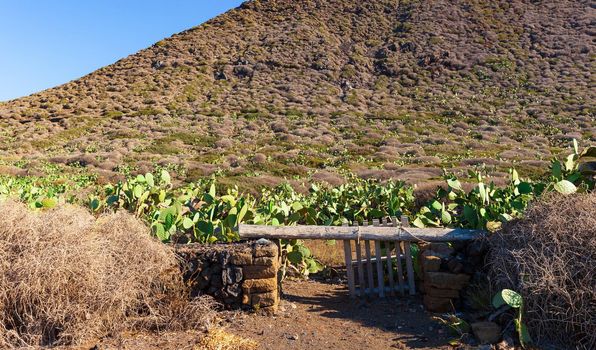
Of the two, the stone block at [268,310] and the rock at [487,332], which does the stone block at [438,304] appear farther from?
the stone block at [268,310]

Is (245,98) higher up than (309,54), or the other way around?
(309,54)

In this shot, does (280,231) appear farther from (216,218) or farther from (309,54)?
(309,54)

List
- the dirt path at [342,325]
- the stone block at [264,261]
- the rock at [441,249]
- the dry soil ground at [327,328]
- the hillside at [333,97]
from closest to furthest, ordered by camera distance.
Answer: the dry soil ground at [327,328] → the dirt path at [342,325] → the stone block at [264,261] → the rock at [441,249] → the hillside at [333,97]

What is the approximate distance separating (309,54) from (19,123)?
25.9m

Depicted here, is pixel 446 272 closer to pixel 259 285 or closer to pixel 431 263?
pixel 431 263

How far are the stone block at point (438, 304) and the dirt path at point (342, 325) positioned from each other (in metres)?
0.11

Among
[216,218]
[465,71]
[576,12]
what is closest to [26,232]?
[216,218]

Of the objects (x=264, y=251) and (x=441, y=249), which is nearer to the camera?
(x=264, y=251)

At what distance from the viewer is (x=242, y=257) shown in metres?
5.56

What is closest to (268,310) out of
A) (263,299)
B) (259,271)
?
(263,299)

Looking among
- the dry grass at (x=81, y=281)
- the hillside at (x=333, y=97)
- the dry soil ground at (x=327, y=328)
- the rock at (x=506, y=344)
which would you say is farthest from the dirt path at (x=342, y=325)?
the hillside at (x=333, y=97)

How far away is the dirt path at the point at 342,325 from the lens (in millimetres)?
4949

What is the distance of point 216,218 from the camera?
711 centimetres

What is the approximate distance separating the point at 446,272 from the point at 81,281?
405 centimetres
